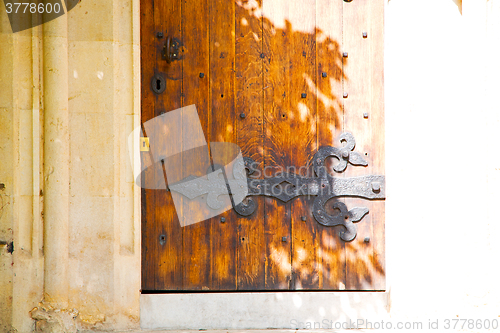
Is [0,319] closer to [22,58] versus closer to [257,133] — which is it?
[22,58]

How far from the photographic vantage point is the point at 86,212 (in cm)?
219

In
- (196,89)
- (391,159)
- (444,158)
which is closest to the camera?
(444,158)

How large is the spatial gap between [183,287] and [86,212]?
2.51ft

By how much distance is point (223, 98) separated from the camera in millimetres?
2365

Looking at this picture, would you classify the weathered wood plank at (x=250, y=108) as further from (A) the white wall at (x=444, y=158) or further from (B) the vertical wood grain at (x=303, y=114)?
(A) the white wall at (x=444, y=158)

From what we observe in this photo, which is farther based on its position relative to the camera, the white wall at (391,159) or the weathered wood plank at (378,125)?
the weathered wood plank at (378,125)

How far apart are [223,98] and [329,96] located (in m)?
0.69

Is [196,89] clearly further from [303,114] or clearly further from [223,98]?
[303,114]

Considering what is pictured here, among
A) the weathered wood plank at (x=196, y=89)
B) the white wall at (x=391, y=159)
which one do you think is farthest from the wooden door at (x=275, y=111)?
the white wall at (x=391, y=159)

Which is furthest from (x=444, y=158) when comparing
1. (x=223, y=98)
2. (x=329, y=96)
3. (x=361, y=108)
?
(x=223, y=98)

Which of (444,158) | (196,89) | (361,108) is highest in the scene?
(196,89)

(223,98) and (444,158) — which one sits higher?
(223,98)

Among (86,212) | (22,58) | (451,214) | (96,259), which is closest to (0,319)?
(96,259)

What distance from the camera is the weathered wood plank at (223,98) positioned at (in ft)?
7.72
